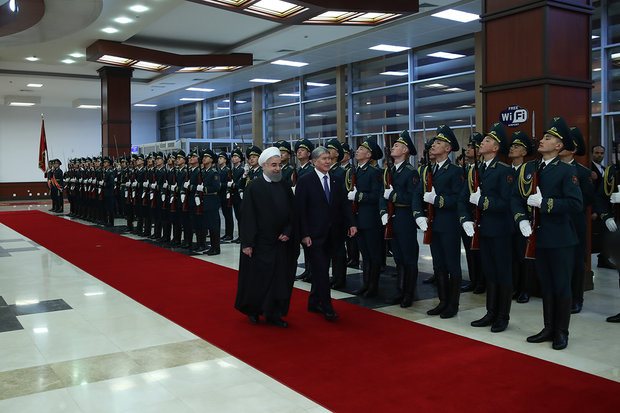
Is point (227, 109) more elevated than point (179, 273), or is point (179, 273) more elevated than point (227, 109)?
point (227, 109)

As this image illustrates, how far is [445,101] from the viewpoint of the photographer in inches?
557

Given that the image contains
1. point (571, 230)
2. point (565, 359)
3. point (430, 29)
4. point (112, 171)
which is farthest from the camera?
point (112, 171)

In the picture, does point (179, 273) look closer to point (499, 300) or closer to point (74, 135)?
point (499, 300)

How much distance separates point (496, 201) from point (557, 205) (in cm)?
61

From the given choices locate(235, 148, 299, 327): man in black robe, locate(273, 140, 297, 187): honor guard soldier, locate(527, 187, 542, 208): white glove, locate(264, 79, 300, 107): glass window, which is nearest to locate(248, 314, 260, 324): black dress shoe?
locate(235, 148, 299, 327): man in black robe

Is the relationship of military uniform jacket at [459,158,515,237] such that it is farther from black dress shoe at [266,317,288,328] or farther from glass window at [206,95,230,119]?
glass window at [206,95,230,119]

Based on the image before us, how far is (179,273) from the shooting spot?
745 centimetres

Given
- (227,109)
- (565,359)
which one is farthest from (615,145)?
(227,109)

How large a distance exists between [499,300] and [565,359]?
0.88m

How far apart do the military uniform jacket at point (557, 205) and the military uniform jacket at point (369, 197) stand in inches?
75.2

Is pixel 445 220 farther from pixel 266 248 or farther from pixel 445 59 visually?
pixel 445 59

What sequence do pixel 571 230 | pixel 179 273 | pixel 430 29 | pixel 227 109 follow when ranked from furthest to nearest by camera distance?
pixel 227 109 → pixel 430 29 → pixel 179 273 → pixel 571 230

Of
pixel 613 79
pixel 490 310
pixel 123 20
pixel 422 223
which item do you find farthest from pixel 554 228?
pixel 123 20

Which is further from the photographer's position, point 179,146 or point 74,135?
point 74,135
